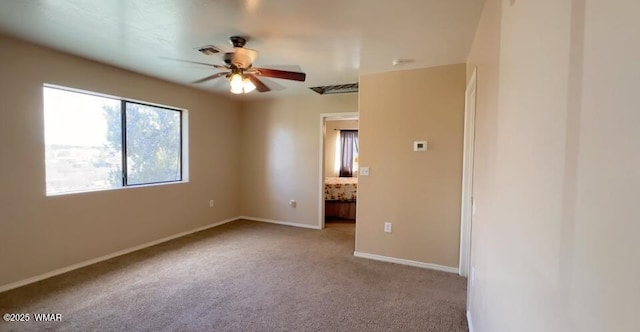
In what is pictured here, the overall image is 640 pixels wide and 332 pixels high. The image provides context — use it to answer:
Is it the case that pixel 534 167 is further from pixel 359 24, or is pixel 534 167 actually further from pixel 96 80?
pixel 96 80

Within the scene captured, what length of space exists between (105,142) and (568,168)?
4.44 meters

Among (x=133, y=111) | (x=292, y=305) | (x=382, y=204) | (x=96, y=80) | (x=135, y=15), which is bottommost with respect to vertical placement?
(x=292, y=305)

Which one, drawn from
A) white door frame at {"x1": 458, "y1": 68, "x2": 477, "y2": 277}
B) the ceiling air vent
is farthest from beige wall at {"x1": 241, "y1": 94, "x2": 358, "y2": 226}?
white door frame at {"x1": 458, "y1": 68, "x2": 477, "y2": 277}

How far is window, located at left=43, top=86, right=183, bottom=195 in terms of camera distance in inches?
124

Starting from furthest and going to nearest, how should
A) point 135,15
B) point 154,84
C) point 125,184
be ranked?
1. point 154,84
2. point 125,184
3. point 135,15

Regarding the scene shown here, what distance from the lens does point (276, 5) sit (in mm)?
2041

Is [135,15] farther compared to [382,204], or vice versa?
[382,204]

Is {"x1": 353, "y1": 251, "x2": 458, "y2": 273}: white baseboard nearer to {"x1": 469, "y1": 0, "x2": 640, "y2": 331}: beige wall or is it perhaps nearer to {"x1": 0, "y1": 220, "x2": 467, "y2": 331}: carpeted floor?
{"x1": 0, "y1": 220, "x2": 467, "y2": 331}: carpeted floor

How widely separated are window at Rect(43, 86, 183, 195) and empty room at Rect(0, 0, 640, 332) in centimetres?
2

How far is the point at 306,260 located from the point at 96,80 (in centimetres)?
335

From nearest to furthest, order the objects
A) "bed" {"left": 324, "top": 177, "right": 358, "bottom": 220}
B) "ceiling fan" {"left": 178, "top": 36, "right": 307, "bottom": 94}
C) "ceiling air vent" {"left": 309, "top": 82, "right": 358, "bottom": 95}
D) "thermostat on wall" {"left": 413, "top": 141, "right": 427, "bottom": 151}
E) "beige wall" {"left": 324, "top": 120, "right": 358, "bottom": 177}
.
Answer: "ceiling fan" {"left": 178, "top": 36, "right": 307, "bottom": 94}
"thermostat on wall" {"left": 413, "top": 141, "right": 427, "bottom": 151}
"ceiling air vent" {"left": 309, "top": 82, "right": 358, "bottom": 95}
"bed" {"left": 324, "top": 177, "right": 358, "bottom": 220}
"beige wall" {"left": 324, "top": 120, "right": 358, "bottom": 177}

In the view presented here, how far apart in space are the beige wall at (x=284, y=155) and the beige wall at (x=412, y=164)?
52.2 inches

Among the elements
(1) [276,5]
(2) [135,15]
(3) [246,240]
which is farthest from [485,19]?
(3) [246,240]

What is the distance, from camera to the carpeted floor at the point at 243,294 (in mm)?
2283
